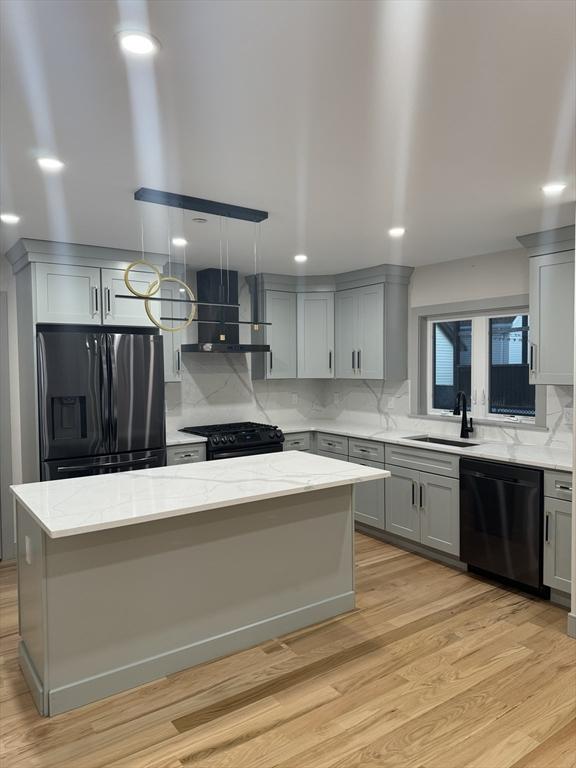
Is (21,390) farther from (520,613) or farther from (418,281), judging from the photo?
(520,613)

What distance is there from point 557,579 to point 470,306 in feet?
7.54

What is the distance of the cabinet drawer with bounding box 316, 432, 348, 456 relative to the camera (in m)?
5.12

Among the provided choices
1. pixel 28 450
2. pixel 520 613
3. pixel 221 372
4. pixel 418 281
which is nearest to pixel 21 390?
pixel 28 450

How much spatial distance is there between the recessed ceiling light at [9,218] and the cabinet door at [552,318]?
3.46 metres

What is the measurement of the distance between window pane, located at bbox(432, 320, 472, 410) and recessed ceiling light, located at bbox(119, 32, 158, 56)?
386cm

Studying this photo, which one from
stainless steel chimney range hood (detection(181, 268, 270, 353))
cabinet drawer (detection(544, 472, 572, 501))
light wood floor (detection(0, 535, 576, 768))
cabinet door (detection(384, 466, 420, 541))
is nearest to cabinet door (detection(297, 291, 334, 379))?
stainless steel chimney range hood (detection(181, 268, 270, 353))

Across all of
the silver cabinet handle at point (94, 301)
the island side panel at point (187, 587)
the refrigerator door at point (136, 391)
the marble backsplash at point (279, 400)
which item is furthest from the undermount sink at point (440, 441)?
→ the silver cabinet handle at point (94, 301)

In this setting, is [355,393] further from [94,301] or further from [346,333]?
[94,301]

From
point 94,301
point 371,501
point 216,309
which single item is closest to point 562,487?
point 371,501

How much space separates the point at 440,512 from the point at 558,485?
102 centimetres

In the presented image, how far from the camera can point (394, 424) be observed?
17.7ft

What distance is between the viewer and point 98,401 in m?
4.05

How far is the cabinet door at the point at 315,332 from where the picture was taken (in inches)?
221

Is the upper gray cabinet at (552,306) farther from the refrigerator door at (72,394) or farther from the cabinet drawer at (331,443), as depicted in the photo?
the refrigerator door at (72,394)
